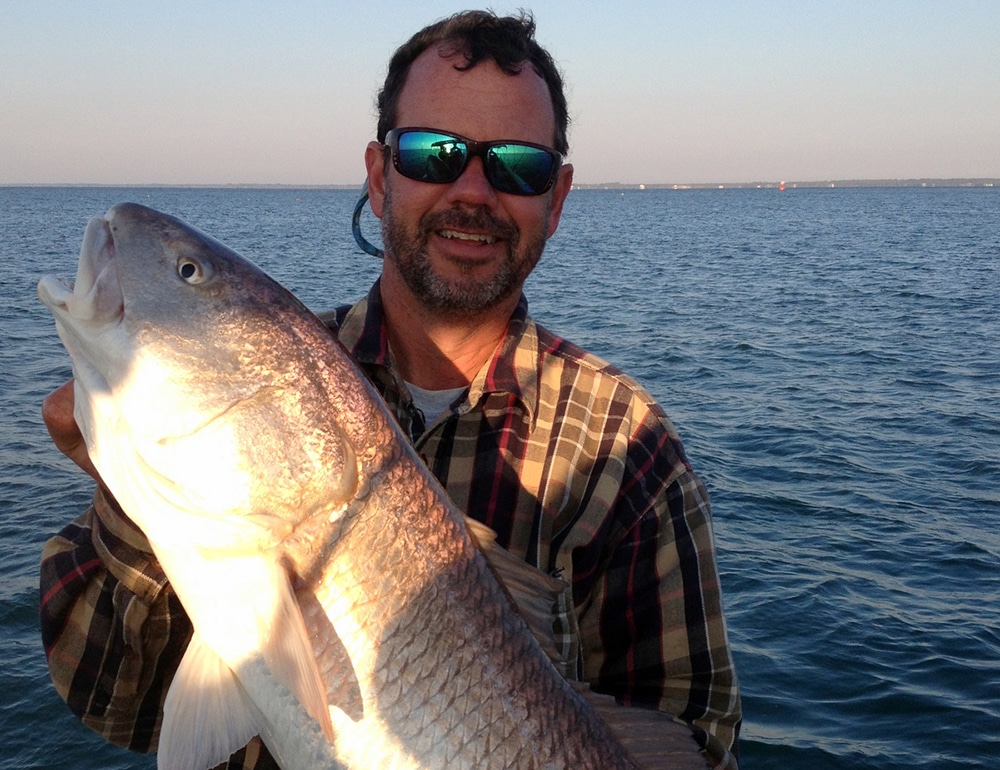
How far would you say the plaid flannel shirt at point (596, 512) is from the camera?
316 centimetres

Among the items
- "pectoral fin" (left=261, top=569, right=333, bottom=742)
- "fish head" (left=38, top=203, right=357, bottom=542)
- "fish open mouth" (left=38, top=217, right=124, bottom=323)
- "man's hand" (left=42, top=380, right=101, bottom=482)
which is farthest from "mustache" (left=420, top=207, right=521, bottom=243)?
"pectoral fin" (left=261, top=569, right=333, bottom=742)

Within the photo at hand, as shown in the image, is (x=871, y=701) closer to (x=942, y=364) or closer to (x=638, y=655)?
(x=638, y=655)

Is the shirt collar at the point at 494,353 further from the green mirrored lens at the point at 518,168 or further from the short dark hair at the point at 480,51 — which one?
the short dark hair at the point at 480,51

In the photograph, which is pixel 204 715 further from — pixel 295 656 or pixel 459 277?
pixel 459 277

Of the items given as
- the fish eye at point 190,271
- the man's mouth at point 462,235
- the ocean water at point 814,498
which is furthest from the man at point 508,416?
the ocean water at point 814,498

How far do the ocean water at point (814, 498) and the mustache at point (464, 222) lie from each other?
4.93 meters

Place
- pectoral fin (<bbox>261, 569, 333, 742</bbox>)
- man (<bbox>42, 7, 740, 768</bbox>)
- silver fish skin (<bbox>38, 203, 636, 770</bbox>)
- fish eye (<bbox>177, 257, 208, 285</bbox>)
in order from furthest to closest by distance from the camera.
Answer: man (<bbox>42, 7, 740, 768</bbox>) → fish eye (<bbox>177, 257, 208, 285</bbox>) → silver fish skin (<bbox>38, 203, 636, 770</bbox>) → pectoral fin (<bbox>261, 569, 333, 742</bbox>)

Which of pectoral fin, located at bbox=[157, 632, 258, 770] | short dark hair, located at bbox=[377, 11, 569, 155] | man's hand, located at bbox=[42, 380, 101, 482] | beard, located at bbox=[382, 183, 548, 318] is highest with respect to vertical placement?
short dark hair, located at bbox=[377, 11, 569, 155]

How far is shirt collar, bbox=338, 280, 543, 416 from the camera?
3.31 metres

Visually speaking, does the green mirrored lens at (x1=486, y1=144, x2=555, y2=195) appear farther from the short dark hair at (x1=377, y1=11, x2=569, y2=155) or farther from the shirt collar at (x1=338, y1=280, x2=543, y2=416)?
the shirt collar at (x1=338, y1=280, x2=543, y2=416)

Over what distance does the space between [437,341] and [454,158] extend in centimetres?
63

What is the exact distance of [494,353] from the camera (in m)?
3.47

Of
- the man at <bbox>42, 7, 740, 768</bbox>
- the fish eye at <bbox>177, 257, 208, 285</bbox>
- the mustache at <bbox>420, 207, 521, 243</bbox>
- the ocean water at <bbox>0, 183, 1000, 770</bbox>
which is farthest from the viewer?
the ocean water at <bbox>0, 183, 1000, 770</bbox>

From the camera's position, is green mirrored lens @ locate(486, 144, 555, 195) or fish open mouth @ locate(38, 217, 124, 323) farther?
green mirrored lens @ locate(486, 144, 555, 195)
